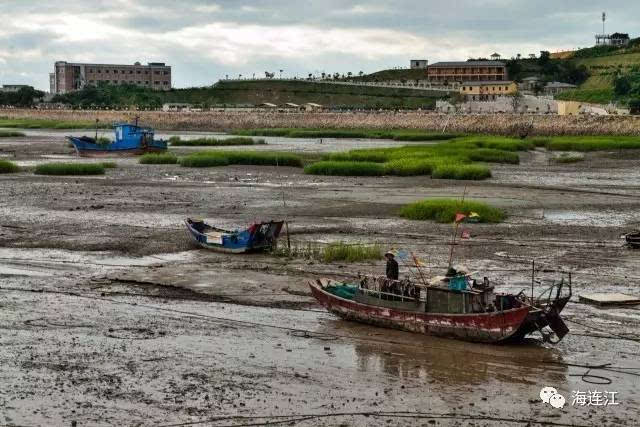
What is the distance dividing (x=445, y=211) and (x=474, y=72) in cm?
16218

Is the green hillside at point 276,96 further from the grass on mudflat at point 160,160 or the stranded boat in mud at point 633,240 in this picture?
the stranded boat in mud at point 633,240

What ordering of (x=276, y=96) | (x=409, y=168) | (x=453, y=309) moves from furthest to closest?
(x=276, y=96), (x=409, y=168), (x=453, y=309)

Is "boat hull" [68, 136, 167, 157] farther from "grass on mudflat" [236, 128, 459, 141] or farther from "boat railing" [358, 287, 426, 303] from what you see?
"boat railing" [358, 287, 426, 303]

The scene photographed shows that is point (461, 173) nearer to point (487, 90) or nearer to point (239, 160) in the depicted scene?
point (239, 160)

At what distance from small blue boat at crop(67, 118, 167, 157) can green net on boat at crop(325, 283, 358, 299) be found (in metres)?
57.5

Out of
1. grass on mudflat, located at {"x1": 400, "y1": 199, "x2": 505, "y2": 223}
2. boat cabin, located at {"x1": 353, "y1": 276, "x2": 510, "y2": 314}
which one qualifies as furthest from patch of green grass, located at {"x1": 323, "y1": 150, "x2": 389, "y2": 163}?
boat cabin, located at {"x1": 353, "y1": 276, "x2": 510, "y2": 314}

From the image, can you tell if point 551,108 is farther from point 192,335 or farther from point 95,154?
point 192,335

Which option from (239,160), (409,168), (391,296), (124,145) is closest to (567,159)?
(409,168)

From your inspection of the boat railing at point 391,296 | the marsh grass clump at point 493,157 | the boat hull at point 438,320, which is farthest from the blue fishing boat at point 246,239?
the marsh grass clump at point 493,157

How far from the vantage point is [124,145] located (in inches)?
3041

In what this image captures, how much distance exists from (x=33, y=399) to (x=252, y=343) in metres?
4.74

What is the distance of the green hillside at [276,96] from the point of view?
177250mm

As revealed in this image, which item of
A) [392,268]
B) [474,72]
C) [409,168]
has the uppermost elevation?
[474,72]

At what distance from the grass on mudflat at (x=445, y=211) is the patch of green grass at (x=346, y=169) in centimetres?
1895
